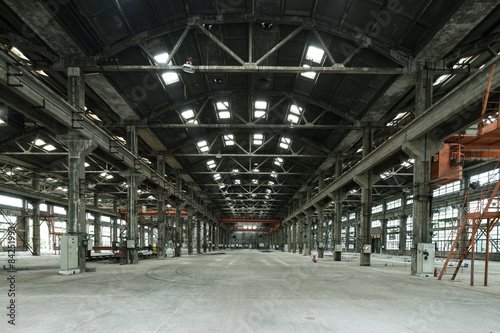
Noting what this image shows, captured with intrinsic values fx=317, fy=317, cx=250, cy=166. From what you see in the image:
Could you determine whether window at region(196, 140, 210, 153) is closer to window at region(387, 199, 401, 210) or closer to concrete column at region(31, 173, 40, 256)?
concrete column at region(31, 173, 40, 256)

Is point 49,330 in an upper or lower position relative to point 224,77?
lower

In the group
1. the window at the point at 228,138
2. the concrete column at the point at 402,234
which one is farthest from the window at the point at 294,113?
the concrete column at the point at 402,234

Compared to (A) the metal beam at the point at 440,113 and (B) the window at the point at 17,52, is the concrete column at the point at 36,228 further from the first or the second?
(A) the metal beam at the point at 440,113

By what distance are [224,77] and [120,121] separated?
811cm

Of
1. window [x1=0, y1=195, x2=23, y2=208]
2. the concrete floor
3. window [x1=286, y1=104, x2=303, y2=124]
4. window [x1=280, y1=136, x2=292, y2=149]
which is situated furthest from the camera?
window [x1=0, y1=195, x2=23, y2=208]

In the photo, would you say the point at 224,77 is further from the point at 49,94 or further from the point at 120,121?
the point at 49,94

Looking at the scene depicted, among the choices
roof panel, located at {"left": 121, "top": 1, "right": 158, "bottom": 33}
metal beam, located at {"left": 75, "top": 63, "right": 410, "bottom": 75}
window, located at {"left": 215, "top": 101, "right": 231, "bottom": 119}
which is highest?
roof panel, located at {"left": 121, "top": 1, "right": 158, "bottom": 33}

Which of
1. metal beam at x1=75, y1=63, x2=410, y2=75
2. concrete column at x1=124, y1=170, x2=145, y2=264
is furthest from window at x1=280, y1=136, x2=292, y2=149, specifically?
metal beam at x1=75, y1=63, x2=410, y2=75

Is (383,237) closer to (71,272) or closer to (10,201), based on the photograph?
(71,272)

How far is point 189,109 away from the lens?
22.7 meters

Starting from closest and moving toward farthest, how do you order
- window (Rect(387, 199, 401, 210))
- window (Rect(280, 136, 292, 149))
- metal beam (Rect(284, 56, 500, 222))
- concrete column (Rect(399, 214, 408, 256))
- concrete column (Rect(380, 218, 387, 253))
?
1. metal beam (Rect(284, 56, 500, 222))
2. window (Rect(280, 136, 292, 149))
3. concrete column (Rect(399, 214, 408, 256))
4. window (Rect(387, 199, 401, 210))
5. concrete column (Rect(380, 218, 387, 253))

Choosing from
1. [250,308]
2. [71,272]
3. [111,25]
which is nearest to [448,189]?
[250,308]

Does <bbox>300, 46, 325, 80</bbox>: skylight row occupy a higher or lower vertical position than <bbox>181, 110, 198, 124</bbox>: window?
higher

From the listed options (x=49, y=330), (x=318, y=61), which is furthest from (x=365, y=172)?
(x=49, y=330)
